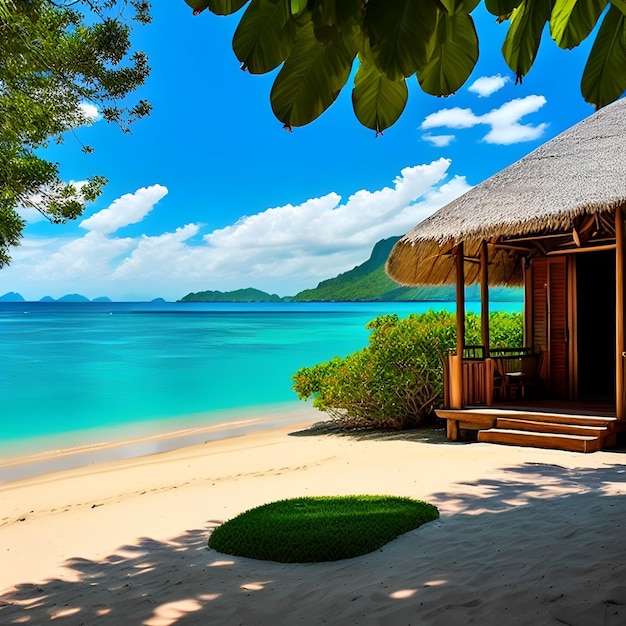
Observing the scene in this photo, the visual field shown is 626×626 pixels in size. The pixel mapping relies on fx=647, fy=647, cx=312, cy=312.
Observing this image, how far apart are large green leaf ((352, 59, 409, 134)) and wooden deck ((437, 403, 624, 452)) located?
7109mm

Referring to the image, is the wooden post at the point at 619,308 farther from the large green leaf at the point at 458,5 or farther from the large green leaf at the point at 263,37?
the large green leaf at the point at 263,37

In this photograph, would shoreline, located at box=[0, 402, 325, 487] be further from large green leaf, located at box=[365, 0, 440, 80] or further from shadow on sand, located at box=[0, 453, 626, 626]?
large green leaf, located at box=[365, 0, 440, 80]

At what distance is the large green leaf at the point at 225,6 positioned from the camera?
1100 millimetres

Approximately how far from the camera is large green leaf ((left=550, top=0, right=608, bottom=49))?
1.23m

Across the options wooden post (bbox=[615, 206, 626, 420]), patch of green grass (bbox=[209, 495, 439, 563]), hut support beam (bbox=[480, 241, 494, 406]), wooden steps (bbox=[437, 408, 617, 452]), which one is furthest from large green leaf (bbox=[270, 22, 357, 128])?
hut support beam (bbox=[480, 241, 494, 406])

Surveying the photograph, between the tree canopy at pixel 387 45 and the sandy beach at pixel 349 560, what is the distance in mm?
2167

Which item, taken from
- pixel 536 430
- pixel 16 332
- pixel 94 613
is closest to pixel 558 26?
pixel 94 613

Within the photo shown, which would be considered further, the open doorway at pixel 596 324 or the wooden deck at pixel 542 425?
the open doorway at pixel 596 324

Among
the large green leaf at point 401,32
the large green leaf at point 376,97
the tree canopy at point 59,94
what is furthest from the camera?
the tree canopy at point 59,94

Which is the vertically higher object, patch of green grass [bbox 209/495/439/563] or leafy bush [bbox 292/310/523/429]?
leafy bush [bbox 292/310/523/429]

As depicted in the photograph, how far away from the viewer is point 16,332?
58906mm

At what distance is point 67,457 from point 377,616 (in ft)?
35.7

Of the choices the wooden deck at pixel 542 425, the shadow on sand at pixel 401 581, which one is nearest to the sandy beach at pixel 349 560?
the shadow on sand at pixel 401 581

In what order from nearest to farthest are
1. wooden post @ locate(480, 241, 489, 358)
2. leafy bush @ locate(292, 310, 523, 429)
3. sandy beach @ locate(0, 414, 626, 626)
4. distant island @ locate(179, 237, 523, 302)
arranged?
sandy beach @ locate(0, 414, 626, 626) → wooden post @ locate(480, 241, 489, 358) → leafy bush @ locate(292, 310, 523, 429) → distant island @ locate(179, 237, 523, 302)
